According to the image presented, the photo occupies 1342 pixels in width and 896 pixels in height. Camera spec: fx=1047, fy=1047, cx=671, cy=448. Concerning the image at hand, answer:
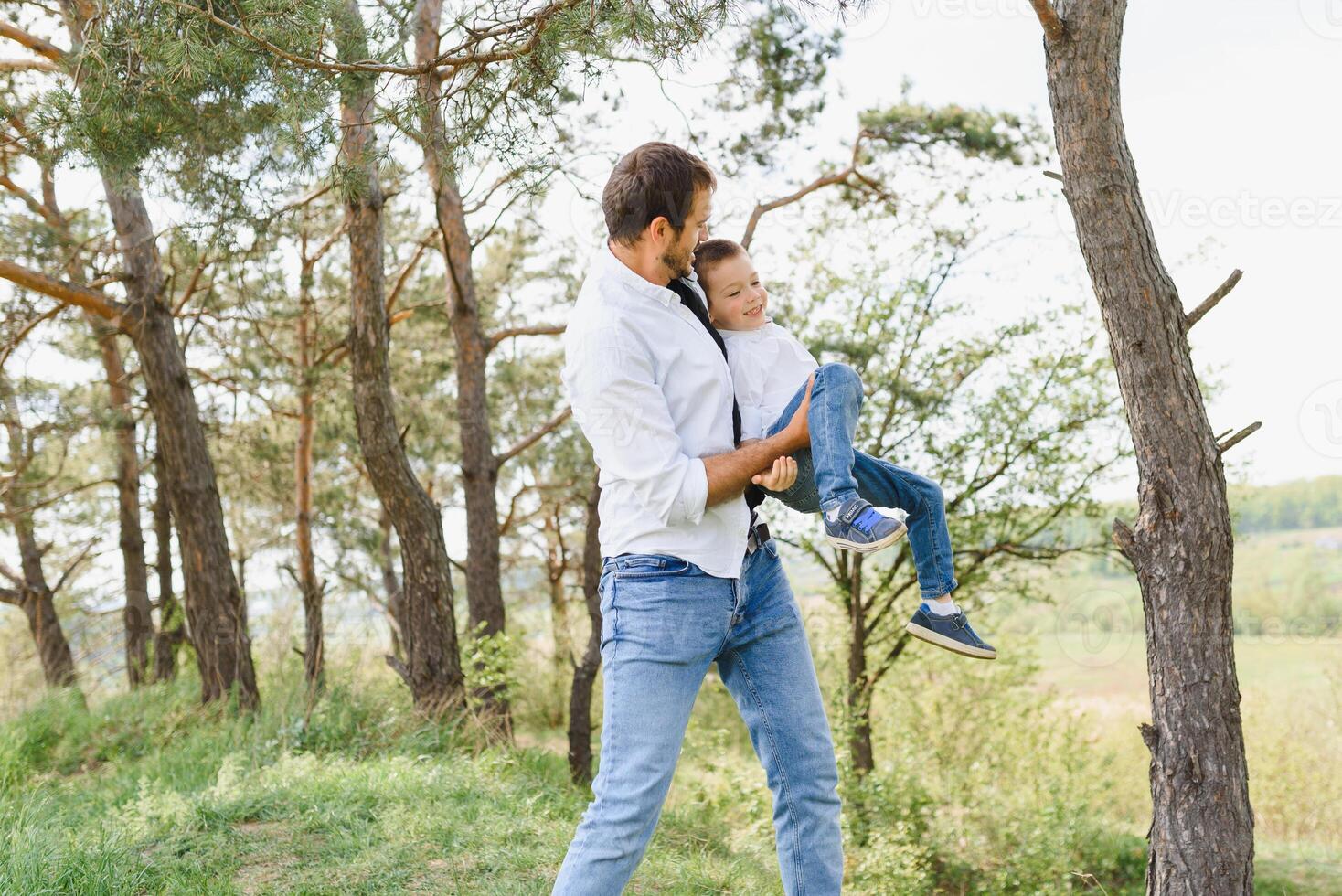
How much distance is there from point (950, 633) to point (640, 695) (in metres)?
0.72

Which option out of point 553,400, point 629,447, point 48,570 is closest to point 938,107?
point 553,400

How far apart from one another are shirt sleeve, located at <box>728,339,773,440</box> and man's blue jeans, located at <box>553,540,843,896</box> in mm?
252

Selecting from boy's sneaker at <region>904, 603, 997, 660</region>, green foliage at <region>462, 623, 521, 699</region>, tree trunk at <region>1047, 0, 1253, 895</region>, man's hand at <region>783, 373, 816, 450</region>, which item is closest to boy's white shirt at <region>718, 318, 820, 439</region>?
man's hand at <region>783, 373, 816, 450</region>

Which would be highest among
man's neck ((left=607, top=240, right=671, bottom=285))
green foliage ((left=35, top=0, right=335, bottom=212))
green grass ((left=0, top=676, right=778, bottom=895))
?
green foliage ((left=35, top=0, right=335, bottom=212))

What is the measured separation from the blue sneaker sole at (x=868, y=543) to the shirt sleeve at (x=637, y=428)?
0.32m

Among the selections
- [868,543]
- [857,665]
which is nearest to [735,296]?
[868,543]

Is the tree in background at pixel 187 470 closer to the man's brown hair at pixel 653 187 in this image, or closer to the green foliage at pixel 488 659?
the green foliage at pixel 488 659

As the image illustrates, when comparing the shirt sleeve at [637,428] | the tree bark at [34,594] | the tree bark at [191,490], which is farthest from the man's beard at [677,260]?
the tree bark at [34,594]

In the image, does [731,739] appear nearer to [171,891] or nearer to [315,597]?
[315,597]

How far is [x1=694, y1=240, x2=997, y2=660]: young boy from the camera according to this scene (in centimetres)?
203

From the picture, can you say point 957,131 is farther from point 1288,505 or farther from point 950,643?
point 1288,505

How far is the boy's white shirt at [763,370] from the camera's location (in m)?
2.18

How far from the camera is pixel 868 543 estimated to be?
1.94 metres

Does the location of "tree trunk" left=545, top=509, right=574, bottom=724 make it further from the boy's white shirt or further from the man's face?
the man's face
